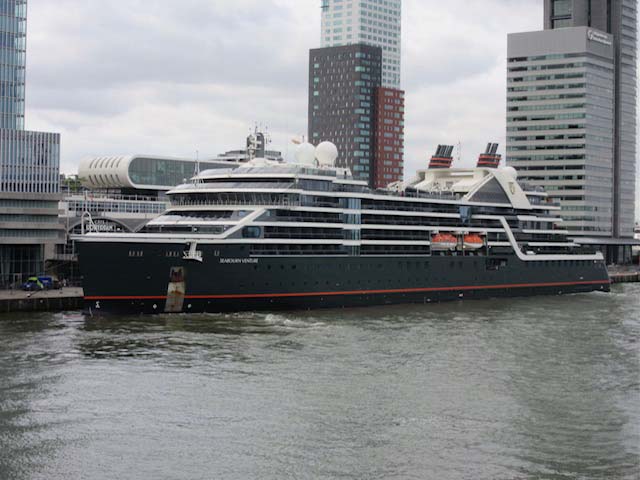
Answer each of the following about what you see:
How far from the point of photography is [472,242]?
72250mm

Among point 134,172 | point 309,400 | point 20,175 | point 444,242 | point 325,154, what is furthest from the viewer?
point 134,172

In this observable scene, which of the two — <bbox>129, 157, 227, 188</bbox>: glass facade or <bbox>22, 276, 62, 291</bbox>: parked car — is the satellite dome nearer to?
<bbox>22, 276, 62, 291</bbox>: parked car

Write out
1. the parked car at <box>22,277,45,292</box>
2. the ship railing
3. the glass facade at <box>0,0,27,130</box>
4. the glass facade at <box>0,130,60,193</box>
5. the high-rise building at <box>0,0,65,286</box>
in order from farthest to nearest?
the glass facade at <box>0,0,27,130</box>
the glass facade at <box>0,130,60,193</box>
the high-rise building at <box>0,0,65,286</box>
the parked car at <box>22,277,45,292</box>
the ship railing

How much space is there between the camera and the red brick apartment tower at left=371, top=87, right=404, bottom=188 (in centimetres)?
18050

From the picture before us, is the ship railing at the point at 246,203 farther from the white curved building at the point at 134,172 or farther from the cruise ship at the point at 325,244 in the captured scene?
the white curved building at the point at 134,172

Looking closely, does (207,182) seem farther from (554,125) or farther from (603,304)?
(554,125)

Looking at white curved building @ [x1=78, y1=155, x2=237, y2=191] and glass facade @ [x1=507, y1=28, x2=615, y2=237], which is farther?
glass facade @ [x1=507, y1=28, x2=615, y2=237]

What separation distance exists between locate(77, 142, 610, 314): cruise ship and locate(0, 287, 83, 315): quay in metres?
5.95

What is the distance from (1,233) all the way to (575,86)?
3934 inches

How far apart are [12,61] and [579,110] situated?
3724 inches

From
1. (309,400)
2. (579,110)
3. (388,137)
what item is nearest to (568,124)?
(579,110)

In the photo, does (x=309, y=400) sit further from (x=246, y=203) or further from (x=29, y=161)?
(x=29, y=161)

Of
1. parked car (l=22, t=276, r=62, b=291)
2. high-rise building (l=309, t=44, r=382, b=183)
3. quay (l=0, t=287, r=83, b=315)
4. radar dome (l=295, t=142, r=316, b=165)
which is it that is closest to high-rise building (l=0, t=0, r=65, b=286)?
parked car (l=22, t=276, r=62, b=291)

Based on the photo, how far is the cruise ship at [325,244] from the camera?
52844 mm
